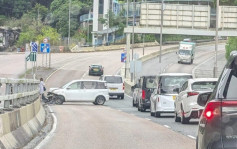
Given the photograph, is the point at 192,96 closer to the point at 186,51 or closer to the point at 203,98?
the point at 203,98

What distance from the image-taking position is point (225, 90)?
281 inches

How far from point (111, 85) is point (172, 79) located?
24.0 meters

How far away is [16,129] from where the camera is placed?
1406 centimetres

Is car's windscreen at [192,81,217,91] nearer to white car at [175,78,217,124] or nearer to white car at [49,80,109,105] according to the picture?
white car at [175,78,217,124]

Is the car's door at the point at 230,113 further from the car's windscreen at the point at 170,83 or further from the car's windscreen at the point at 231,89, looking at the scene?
the car's windscreen at the point at 170,83

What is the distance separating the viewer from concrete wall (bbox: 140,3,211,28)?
6169 centimetres

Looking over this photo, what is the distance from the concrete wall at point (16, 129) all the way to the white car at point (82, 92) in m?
23.7

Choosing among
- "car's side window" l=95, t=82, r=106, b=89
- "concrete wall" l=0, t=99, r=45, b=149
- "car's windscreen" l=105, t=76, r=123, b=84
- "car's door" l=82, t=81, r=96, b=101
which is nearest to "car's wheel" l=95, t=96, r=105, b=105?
"car's door" l=82, t=81, r=96, b=101

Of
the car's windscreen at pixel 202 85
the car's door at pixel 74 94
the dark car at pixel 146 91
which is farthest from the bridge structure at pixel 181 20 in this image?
the car's windscreen at pixel 202 85

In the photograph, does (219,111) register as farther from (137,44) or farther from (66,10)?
(66,10)

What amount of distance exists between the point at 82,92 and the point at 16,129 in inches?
1097

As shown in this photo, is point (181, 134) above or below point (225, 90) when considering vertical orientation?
below

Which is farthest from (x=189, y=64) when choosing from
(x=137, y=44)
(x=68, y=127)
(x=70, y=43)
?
(x=68, y=127)

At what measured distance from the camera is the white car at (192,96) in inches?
886
